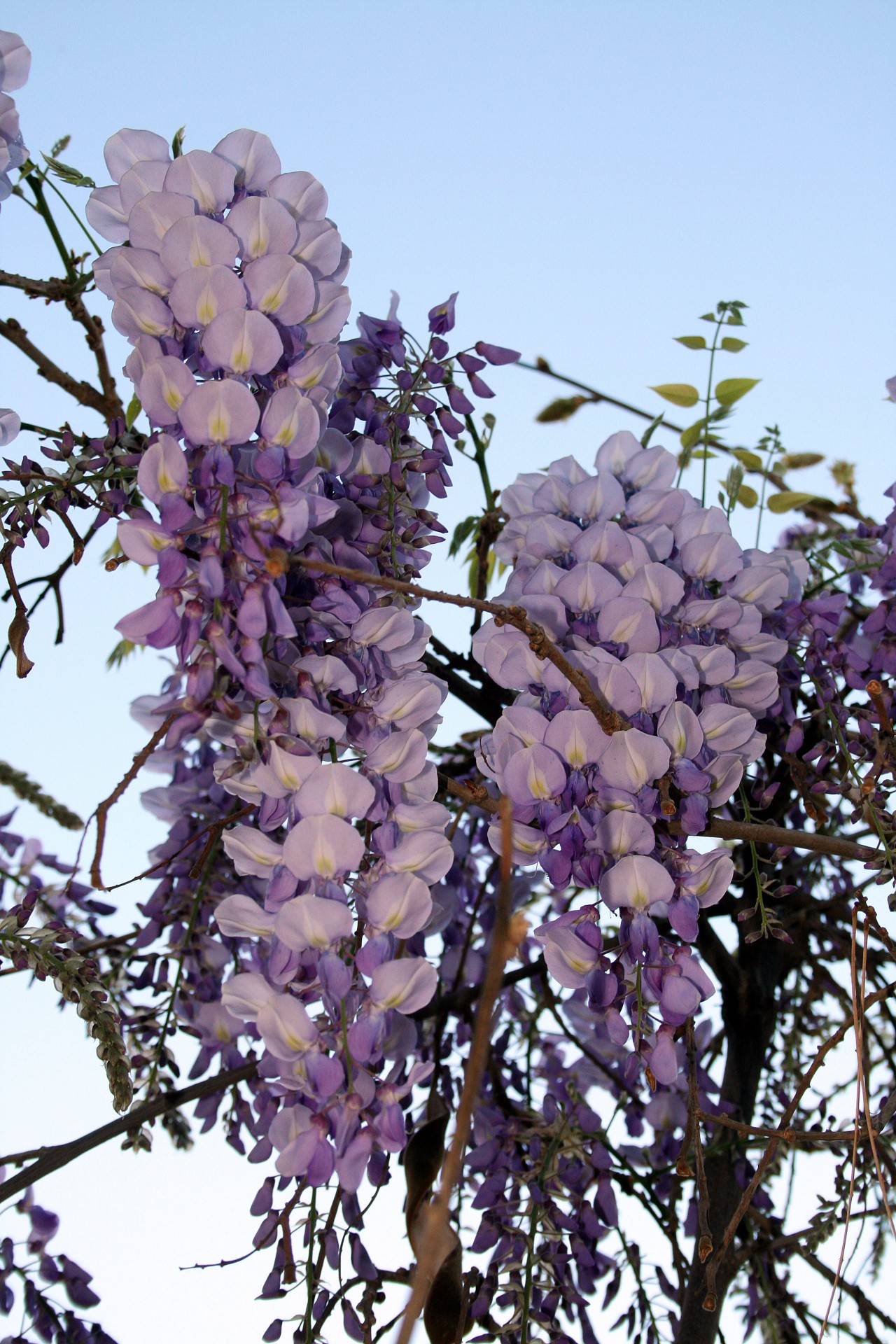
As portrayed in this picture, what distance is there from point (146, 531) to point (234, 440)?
6 centimetres

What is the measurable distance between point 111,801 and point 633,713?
24cm

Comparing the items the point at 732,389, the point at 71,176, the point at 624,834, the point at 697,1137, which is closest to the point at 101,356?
the point at 71,176

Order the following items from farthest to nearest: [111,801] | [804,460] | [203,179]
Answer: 1. [804,460]
2. [203,179]
3. [111,801]

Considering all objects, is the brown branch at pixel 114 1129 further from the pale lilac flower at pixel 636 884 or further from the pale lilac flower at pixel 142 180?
the pale lilac flower at pixel 142 180

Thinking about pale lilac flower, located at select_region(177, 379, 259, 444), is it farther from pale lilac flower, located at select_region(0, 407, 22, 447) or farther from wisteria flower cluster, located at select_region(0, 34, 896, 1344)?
pale lilac flower, located at select_region(0, 407, 22, 447)

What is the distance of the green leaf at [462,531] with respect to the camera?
933 millimetres

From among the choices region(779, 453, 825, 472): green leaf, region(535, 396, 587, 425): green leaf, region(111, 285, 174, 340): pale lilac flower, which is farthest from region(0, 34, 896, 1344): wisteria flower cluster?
region(779, 453, 825, 472): green leaf

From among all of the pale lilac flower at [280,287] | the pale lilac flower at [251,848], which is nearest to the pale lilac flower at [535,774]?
the pale lilac flower at [251,848]

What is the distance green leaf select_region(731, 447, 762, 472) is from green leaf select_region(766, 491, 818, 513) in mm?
37

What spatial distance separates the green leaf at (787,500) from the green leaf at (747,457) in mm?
37

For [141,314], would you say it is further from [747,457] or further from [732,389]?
[747,457]

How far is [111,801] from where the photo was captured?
1.55 feet

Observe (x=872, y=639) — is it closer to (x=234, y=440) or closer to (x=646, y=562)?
(x=646, y=562)

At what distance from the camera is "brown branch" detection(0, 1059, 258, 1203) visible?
62 centimetres
